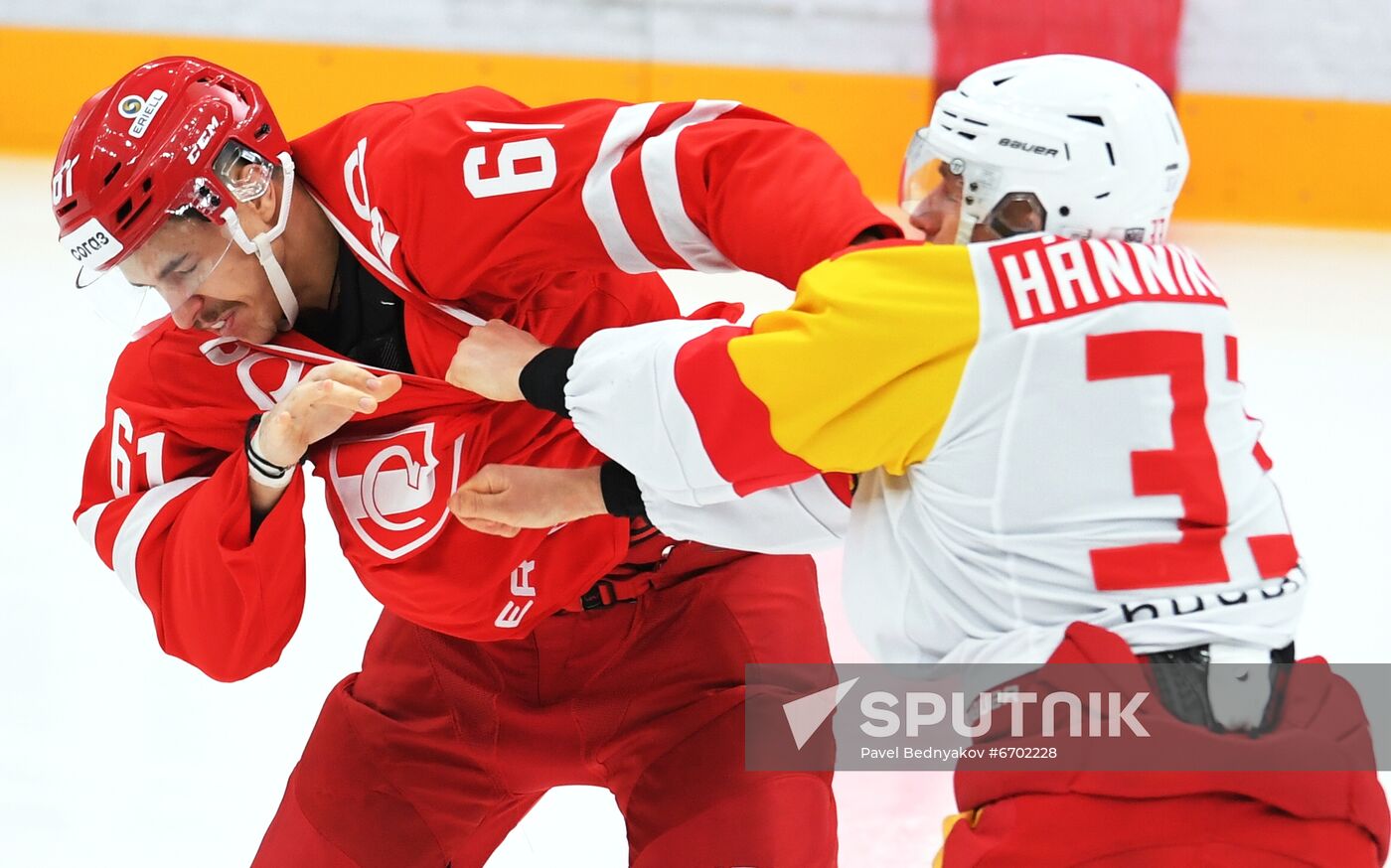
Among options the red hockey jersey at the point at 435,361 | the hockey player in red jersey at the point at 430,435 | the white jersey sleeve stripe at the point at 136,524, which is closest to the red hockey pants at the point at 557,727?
the hockey player in red jersey at the point at 430,435

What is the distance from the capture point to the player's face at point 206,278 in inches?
76.8

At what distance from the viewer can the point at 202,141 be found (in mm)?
1929

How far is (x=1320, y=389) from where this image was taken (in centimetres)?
393

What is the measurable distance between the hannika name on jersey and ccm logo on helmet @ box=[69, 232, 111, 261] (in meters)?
1.06

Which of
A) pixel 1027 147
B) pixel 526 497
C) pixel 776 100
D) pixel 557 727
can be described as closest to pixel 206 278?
pixel 526 497

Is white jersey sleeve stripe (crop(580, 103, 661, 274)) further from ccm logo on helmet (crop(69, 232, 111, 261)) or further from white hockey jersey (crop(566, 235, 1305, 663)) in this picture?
ccm logo on helmet (crop(69, 232, 111, 261))

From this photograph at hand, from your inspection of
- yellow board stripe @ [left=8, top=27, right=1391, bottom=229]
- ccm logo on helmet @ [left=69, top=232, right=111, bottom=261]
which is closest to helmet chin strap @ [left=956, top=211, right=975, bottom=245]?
ccm logo on helmet @ [left=69, top=232, right=111, bottom=261]

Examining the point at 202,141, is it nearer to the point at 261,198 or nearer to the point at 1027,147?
the point at 261,198

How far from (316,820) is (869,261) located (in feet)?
3.74

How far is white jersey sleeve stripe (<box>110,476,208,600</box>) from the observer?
2.02m

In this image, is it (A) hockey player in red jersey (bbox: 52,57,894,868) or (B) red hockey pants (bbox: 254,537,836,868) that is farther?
(B) red hockey pants (bbox: 254,537,836,868)

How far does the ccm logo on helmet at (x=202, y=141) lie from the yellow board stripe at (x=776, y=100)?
3.12m

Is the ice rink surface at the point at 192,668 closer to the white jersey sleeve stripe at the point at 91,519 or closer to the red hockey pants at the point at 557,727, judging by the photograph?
the red hockey pants at the point at 557,727

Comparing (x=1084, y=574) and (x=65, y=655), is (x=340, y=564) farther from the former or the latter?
(x=1084, y=574)
